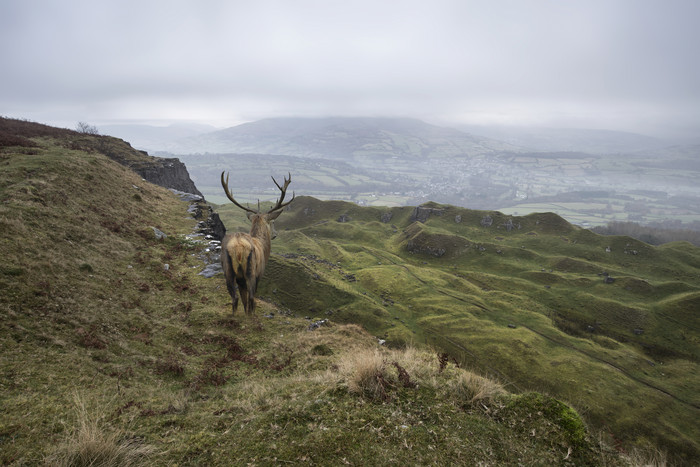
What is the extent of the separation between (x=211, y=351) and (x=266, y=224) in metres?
6.00

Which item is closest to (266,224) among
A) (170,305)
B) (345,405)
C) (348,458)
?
(170,305)

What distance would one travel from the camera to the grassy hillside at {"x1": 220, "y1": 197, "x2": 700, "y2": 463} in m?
33.8

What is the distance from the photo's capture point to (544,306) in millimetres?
53812

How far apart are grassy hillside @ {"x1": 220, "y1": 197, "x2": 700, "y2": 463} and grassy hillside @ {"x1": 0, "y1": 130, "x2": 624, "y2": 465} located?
420 inches

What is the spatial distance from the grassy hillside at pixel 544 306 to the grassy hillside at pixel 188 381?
35.0 feet

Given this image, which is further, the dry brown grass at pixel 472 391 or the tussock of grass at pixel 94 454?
the dry brown grass at pixel 472 391

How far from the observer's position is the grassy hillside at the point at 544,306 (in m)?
33.8

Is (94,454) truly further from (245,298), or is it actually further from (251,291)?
(245,298)

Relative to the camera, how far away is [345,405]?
5328 mm

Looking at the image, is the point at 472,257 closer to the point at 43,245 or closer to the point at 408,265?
the point at 408,265

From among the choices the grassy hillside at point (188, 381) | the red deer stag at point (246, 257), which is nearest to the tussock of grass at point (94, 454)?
the grassy hillside at point (188, 381)

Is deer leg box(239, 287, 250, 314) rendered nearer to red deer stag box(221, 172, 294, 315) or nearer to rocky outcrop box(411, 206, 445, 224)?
red deer stag box(221, 172, 294, 315)

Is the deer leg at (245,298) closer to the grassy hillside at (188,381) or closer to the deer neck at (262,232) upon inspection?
the grassy hillside at (188,381)

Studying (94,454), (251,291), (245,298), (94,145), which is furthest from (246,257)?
(94,145)
